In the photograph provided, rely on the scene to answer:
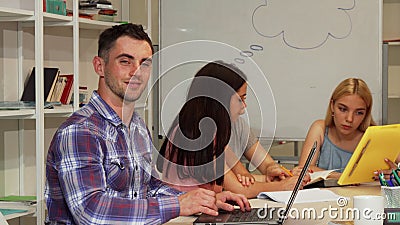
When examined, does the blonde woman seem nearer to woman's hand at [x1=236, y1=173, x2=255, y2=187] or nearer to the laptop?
woman's hand at [x1=236, y1=173, x2=255, y2=187]

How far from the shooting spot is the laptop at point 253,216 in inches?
67.2

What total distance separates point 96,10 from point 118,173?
A: 1632mm

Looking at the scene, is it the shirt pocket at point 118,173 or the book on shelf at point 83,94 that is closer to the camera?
the shirt pocket at point 118,173

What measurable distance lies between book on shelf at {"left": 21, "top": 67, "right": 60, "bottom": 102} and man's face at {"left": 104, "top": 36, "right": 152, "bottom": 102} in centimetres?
111

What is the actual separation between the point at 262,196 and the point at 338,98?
1114 mm

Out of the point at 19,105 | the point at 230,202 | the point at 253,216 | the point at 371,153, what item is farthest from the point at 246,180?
the point at 19,105

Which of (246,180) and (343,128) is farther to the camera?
(343,128)

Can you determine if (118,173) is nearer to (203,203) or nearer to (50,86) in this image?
(203,203)

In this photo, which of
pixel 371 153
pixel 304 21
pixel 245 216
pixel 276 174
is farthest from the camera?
pixel 304 21

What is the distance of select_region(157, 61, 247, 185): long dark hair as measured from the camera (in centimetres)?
232

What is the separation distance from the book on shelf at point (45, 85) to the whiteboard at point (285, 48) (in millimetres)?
595

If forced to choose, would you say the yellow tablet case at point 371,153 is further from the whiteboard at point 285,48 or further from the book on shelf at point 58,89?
the book on shelf at point 58,89

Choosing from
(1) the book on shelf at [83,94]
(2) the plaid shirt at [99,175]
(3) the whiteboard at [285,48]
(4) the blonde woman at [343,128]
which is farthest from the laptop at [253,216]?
(1) the book on shelf at [83,94]

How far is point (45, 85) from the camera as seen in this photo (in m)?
3.22
